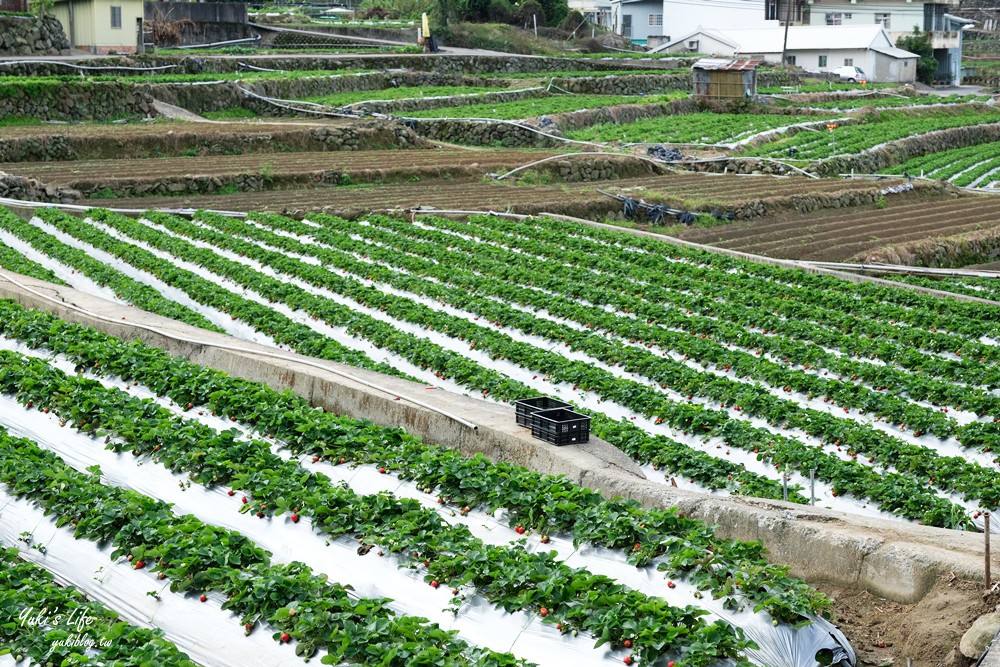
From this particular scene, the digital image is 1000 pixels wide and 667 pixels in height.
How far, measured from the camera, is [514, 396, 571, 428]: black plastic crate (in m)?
10.9

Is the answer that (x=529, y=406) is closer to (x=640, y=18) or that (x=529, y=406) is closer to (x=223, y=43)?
(x=223, y=43)

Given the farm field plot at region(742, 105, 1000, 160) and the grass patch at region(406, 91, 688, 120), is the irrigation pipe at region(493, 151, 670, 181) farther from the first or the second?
the grass patch at region(406, 91, 688, 120)

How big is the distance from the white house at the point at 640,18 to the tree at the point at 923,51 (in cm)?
1434

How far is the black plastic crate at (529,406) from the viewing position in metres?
10.9

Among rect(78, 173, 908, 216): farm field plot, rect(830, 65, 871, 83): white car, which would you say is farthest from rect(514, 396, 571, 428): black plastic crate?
rect(830, 65, 871, 83): white car

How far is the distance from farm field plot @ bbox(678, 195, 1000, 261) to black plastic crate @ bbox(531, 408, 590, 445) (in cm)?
1294

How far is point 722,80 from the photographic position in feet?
168

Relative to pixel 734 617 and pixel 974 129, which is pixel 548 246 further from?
pixel 974 129

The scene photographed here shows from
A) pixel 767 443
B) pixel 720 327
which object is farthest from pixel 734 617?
pixel 720 327

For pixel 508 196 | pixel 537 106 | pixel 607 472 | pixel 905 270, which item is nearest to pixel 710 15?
pixel 537 106

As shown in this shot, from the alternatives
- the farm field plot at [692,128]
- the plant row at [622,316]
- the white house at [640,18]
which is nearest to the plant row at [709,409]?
the plant row at [622,316]

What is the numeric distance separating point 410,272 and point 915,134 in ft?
102

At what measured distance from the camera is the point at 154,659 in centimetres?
682

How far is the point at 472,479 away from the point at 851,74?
62.8 metres
